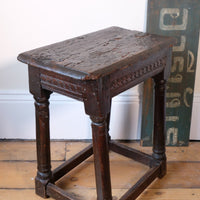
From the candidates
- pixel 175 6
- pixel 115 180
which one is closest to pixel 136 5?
pixel 175 6

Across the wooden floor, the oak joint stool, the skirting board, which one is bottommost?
the wooden floor

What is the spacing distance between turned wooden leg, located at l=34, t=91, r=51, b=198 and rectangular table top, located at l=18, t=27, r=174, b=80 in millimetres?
154

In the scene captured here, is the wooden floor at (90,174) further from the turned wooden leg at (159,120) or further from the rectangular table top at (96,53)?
the rectangular table top at (96,53)

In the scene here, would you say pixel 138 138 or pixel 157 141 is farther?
pixel 138 138

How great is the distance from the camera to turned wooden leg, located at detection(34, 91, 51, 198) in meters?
1.53

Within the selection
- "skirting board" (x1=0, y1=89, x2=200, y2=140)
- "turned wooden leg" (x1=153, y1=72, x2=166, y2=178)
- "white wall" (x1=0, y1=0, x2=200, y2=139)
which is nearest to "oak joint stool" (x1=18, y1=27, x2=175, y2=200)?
"turned wooden leg" (x1=153, y1=72, x2=166, y2=178)

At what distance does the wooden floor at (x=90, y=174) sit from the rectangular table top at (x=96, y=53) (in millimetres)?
621

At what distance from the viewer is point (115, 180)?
71.7 inches

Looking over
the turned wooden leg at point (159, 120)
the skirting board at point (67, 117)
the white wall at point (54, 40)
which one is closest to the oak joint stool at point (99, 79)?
the turned wooden leg at point (159, 120)

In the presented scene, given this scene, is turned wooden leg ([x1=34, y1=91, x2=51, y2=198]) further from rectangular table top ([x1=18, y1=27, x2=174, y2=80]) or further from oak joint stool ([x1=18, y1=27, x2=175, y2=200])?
rectangular table top ([x1=18, y1=27, x2=174, y2=80])

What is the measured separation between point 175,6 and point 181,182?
78cm

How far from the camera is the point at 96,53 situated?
56.7 inches

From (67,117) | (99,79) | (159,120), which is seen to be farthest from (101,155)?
(67,117)

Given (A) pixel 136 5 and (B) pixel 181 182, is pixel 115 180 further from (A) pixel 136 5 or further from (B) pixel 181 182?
(A) pixel 136 5
